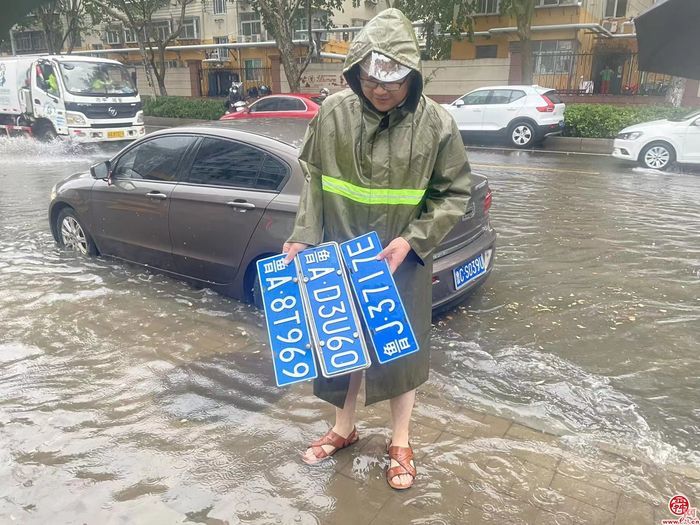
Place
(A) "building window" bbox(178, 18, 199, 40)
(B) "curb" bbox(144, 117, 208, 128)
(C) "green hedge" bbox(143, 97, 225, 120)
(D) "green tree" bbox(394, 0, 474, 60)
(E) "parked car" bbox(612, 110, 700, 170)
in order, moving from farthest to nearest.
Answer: (A) "building window" bbox(178, 18, 199, 40) → (B) "curb" bbox(144, 117, 208, 128) → (C) "green hedge" bbox(143, 97, 225, 120) → (D) "green tree" bbox(394, 0, 474, 60) → (E) "parked car" bbox(612, 110, 700, 170)

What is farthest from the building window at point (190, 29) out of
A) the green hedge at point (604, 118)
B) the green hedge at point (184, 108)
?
the green hedge at point (604, 118)

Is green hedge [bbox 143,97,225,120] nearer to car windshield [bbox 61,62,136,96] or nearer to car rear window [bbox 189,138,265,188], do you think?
car windshield [bbox 61,62,136,96]

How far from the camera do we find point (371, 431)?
3.02 m

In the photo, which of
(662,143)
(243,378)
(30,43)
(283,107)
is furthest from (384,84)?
(30,43)

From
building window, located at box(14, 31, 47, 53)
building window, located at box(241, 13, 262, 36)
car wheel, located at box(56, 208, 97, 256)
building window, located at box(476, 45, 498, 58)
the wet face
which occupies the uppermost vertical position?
building window, located at box(241, 13, 262, 36)

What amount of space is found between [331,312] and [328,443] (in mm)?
757

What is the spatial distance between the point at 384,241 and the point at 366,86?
633 millimetres

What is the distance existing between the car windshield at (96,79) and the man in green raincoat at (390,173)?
1325 cm

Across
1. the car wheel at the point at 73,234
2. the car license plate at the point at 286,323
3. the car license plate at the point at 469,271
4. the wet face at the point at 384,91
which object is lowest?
the car wheel at the point at 73,234

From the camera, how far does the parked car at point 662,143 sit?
10.8 meters

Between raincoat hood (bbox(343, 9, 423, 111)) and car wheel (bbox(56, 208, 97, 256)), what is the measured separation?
13.8 feet

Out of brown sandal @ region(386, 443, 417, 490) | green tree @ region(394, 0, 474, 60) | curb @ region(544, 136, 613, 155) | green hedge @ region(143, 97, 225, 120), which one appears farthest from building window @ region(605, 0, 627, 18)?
brown sandal @ region(386, 443, 417, 490)

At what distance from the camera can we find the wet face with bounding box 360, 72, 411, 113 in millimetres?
2301

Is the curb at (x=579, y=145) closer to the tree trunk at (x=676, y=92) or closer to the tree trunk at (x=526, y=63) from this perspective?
the tree trunk at (x=676, y=92)
